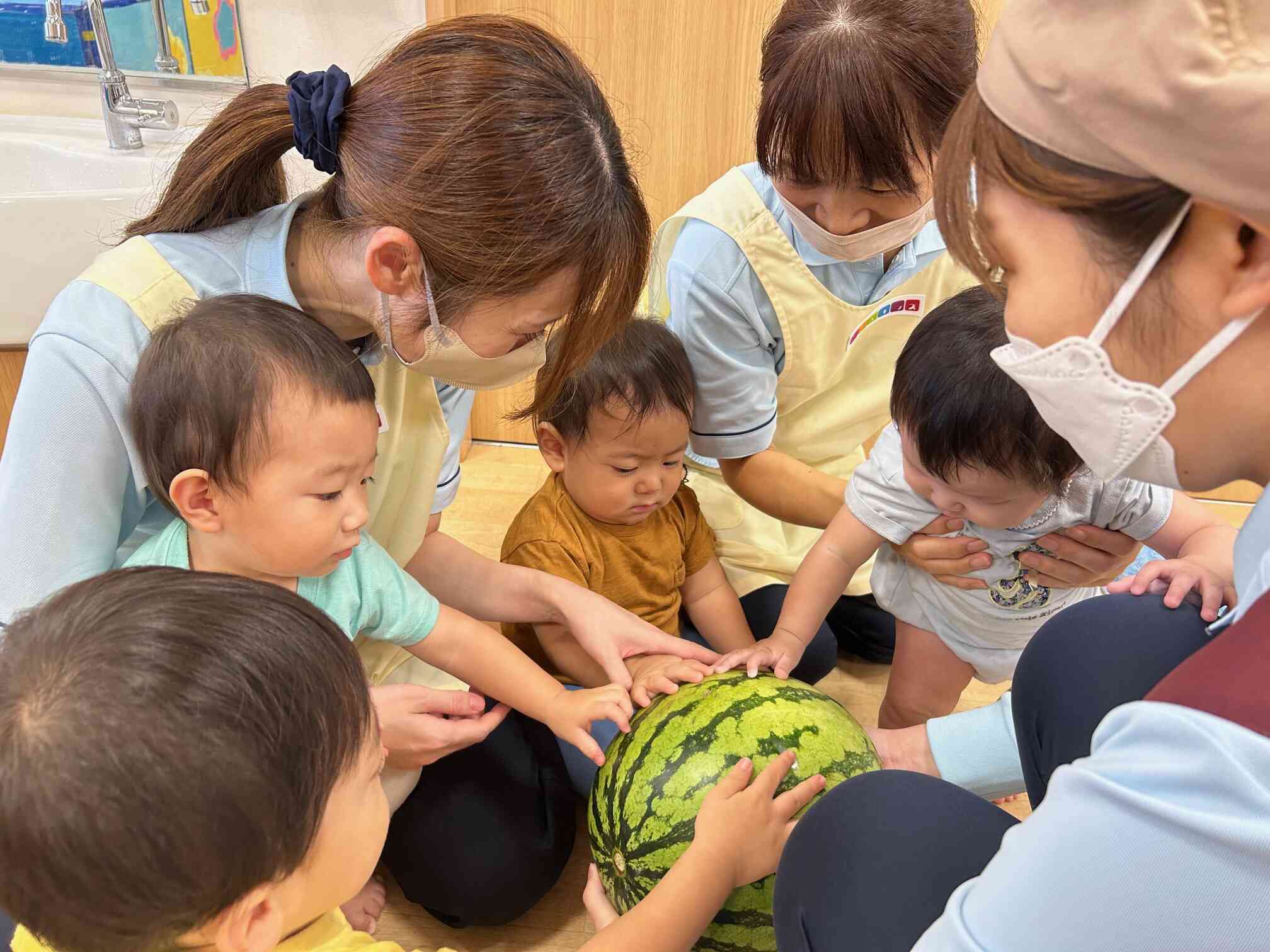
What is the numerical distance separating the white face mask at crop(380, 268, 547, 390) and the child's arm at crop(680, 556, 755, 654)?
669mm

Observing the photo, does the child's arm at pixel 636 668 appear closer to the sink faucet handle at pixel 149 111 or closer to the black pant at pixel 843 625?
the black pant at pixel 843 625

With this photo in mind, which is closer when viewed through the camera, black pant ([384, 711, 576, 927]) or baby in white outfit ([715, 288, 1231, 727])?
baby in white outfit ([715, 288, 1231, 727])

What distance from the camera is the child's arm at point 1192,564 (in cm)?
126

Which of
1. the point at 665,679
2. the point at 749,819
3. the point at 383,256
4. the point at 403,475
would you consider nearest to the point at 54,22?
the point at 403,475

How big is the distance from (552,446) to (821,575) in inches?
20.8

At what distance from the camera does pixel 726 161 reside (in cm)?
282

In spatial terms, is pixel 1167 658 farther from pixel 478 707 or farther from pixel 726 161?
pixel 726 161

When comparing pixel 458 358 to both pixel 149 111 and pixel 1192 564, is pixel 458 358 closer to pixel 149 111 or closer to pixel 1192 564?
pixel 1192 564

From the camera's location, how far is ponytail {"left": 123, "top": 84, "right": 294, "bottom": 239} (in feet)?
4.00

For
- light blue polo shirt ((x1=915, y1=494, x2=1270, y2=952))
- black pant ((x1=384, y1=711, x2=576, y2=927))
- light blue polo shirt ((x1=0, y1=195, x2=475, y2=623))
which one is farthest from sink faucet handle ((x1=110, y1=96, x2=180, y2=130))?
light blue polo shirt ((x1=915, y1=494, x2=1270, y2=952))

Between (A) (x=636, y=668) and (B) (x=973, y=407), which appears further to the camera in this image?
(A) (x=636, y=668)

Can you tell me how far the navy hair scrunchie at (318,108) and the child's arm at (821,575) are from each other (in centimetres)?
100

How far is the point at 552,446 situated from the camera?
5.71 feet

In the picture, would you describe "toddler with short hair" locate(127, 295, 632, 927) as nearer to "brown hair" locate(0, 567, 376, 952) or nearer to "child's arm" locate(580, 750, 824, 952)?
"brown hair" locate(0, 567, 376, 952)
